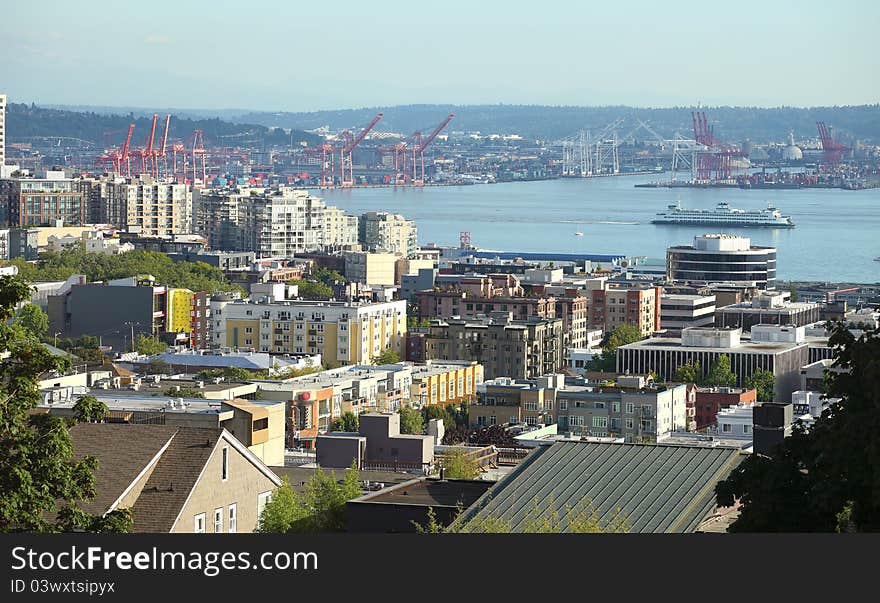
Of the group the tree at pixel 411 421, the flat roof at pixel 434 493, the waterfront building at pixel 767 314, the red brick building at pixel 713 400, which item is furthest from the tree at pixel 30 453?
the waterfront building at pixel 767 314

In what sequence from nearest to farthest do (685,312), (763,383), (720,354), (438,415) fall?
(438,415) < (763,383) < (720,354) < (685,312)

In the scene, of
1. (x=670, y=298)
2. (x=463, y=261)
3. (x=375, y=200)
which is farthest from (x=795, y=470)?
(x=375, y=200)

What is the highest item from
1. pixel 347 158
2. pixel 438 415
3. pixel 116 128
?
pixel 116 128

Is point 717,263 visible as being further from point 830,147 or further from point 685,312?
point 830,147

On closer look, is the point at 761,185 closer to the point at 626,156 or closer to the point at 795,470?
the point at 626,156

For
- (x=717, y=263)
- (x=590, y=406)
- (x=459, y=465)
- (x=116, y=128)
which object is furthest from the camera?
(x=116, y=128)

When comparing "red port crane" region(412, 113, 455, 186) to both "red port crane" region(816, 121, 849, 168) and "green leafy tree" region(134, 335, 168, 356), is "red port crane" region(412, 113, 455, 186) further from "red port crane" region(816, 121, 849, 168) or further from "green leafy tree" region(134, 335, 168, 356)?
"green leafy tree" region(134, 335, 168, 356)

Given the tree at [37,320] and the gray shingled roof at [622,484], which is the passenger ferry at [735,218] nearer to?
the tree at [37,320]

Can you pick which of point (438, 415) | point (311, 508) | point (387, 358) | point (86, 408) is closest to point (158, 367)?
point (438, 415)
